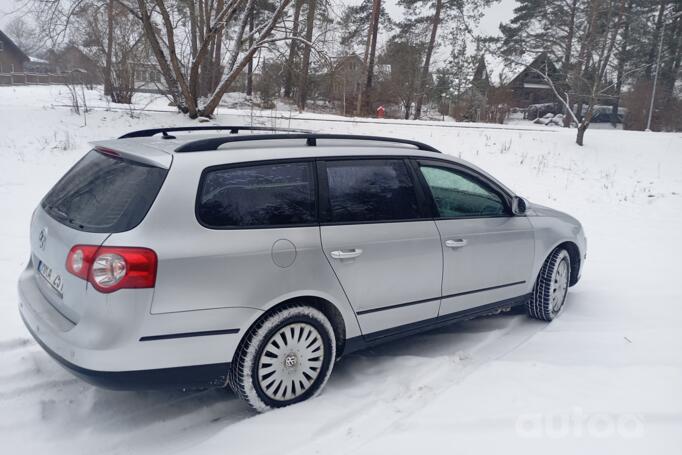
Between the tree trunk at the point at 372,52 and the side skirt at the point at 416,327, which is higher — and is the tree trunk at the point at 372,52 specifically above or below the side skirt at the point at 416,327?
above

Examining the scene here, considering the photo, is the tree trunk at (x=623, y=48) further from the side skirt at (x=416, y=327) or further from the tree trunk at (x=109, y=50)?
the side skirt at (x=416, y=327)

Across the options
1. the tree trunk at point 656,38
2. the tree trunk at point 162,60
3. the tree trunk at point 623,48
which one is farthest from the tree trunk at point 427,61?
the tree trunk at point 162,60

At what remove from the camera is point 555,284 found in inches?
188

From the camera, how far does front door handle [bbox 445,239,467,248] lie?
3.87m

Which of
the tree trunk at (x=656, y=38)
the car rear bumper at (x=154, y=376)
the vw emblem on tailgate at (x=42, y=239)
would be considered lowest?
the car rear bumper at (x=154, y=376)

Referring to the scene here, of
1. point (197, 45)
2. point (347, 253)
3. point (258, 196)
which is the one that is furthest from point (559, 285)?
point (197, 45)

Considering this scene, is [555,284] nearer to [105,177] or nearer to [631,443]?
[631,443]

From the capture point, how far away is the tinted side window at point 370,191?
136 inches

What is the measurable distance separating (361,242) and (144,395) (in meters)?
1.79

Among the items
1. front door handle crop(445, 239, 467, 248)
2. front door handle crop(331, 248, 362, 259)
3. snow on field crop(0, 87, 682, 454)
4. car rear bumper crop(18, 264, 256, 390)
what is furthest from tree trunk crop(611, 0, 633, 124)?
car rear bumper crop(18, 264, 256, 390)

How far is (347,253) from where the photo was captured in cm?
331

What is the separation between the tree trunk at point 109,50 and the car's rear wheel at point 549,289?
14.8 m

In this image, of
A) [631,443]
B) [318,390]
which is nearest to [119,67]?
[318,390]

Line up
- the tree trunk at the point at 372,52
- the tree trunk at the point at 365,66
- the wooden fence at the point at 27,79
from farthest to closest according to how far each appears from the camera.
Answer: the wooden fence at the point at 27,79 < the tree trunk at the point at 365,66 < the tree trunk at the point at 372,52
